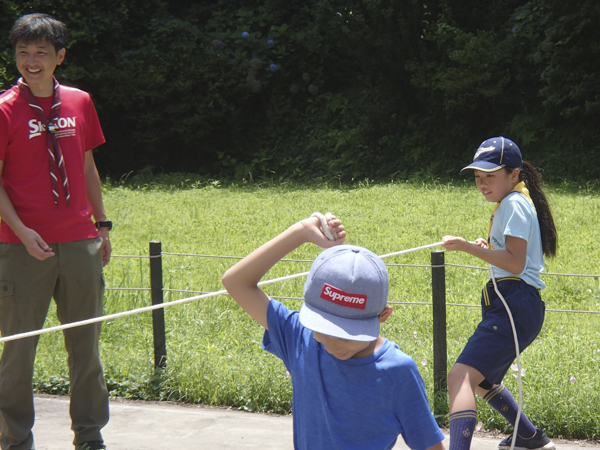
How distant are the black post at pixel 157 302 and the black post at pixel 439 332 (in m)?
1.69

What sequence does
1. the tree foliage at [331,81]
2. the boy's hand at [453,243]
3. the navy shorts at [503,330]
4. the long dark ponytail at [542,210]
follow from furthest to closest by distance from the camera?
the tree foliage at [331,81]
the long dark ponytail at [542,210]
the navy shorts at [503,330]
the boy's hand at [453,243]

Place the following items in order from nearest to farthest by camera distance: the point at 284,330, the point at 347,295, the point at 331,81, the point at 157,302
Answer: the point at 347,295 < the point at 284,330 < the point at 157,302 < the point at 331,81

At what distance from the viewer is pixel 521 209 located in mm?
3021

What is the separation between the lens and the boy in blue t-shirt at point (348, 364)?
1590 millimetres

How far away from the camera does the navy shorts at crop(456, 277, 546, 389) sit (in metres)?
3.02

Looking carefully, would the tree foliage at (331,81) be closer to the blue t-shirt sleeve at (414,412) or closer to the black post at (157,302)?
the black post at (157,302)

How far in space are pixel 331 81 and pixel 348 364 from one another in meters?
14.4

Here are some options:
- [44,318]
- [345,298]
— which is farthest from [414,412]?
[44,318]

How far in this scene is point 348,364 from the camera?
1.69 meters

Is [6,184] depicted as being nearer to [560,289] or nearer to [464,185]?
[560,289]

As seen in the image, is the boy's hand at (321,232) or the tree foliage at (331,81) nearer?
the boy's hand at (321,232)

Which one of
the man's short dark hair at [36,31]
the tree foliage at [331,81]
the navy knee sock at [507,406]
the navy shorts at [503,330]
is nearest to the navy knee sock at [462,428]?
the navy shorts at [503,330]

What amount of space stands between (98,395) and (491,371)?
6.07 ft

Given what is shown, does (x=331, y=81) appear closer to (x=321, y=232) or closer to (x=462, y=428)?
(x=462, y=428)
